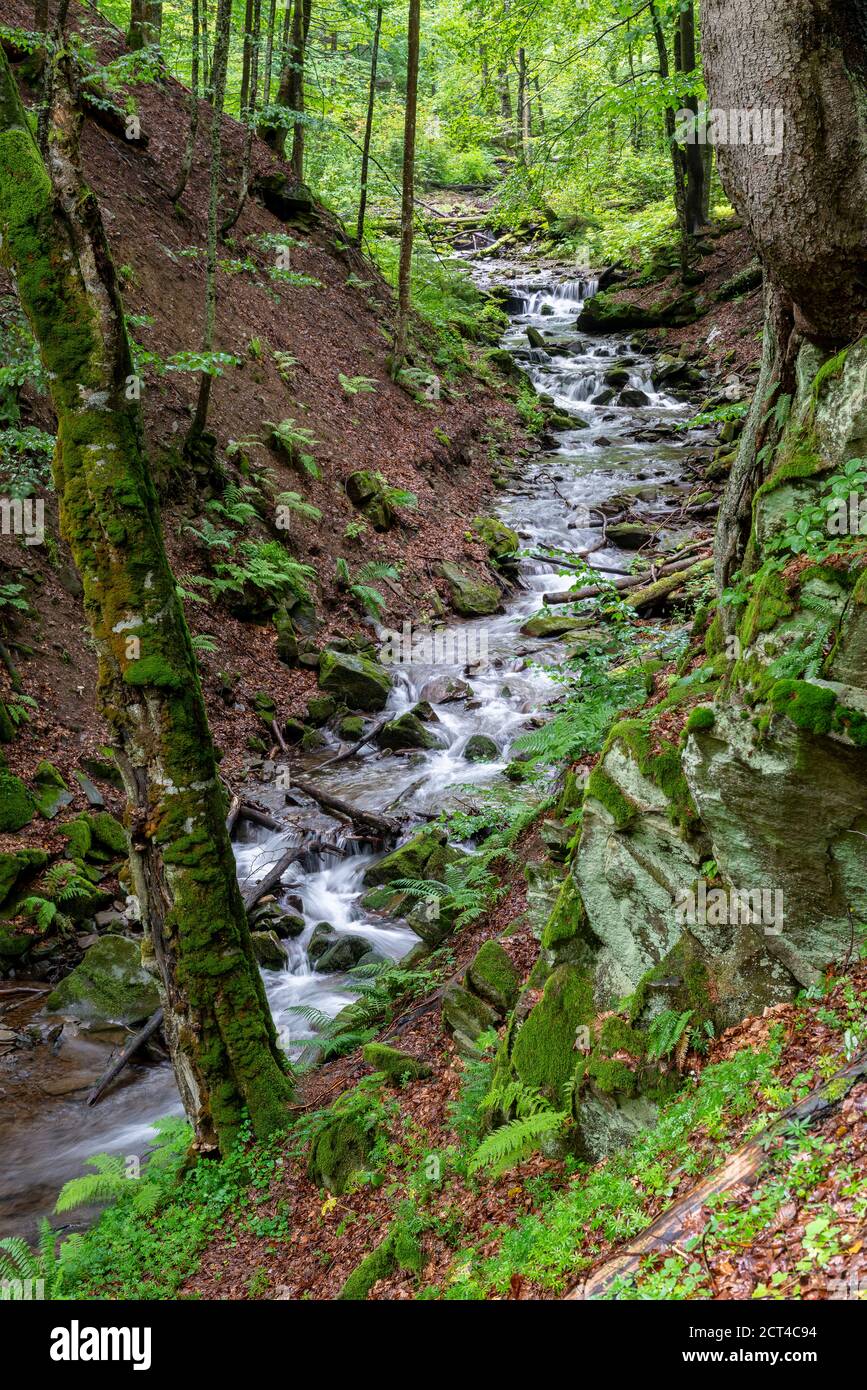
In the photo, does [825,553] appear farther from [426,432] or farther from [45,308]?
[426,432]

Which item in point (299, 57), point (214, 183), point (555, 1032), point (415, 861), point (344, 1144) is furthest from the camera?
point (299, 57)

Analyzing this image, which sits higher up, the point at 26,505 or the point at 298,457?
the point at 298,457

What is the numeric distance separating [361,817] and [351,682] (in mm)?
3252

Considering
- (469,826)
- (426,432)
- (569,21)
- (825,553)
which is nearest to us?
(825,553)

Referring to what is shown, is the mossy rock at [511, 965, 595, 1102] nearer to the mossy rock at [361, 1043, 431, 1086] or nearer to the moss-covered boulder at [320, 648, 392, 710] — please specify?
the mossy rock at [361, 1043, 431, 1086]

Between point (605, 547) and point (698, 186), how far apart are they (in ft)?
52.5

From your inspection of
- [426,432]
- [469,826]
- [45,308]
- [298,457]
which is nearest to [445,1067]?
[469,826]

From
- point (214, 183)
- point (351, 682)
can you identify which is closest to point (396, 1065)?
point (351, 682)

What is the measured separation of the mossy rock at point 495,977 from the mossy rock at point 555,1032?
2.85ft

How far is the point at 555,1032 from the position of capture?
4.68 m

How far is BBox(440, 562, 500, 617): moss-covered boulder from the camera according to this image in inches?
625

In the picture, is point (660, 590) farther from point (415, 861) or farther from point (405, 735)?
point (415, 861)

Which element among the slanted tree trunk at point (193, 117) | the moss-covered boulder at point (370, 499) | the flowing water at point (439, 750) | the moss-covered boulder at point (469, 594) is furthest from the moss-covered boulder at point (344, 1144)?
the slanted tree trunk at point (193, 117)
